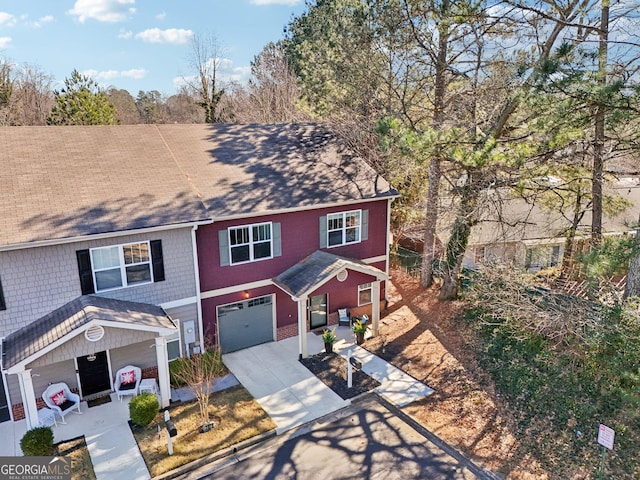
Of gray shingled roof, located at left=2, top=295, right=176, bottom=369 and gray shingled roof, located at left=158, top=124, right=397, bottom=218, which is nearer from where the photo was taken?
gray shingled roof, located at left=2, top=295, right=176, bottom=369

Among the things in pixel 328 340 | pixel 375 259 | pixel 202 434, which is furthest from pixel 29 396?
pixel 375 259

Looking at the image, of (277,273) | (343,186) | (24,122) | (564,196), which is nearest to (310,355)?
(277,273)

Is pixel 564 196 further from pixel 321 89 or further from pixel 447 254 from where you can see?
pixel 321 89

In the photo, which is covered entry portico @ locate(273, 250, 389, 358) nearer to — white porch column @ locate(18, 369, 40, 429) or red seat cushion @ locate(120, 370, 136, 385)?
red seat cushion @ locate(120, 370, 136, 385)

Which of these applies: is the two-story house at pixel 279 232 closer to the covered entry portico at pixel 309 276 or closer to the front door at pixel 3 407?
the covered entry portico at pixel 309 276

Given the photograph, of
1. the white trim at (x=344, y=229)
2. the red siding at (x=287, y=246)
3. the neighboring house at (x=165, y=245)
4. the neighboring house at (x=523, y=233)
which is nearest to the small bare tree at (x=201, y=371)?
the neighboring house at (x=165, y=245)

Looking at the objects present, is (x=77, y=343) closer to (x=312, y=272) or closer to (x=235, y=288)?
(x=235, y=288)

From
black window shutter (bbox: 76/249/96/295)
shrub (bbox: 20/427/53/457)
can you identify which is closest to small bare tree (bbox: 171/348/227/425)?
shrub (bbox: 20/427/53/457)
